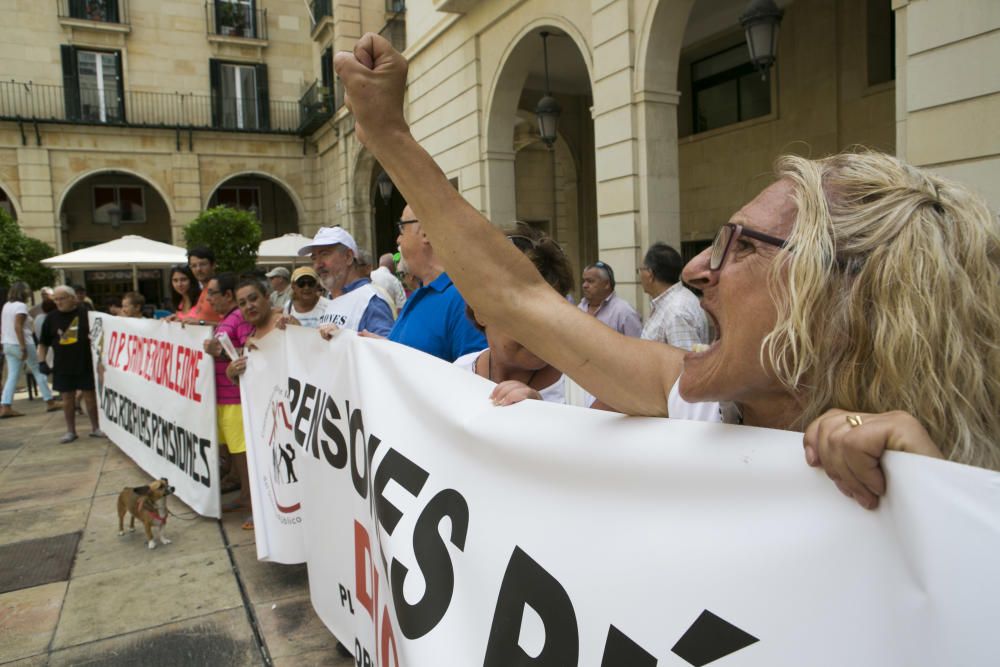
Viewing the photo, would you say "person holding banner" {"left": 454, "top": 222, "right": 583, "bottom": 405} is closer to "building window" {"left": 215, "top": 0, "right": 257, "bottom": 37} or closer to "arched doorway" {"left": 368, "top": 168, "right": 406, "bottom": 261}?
"arched doorway" {"left": 368, "top": 168, "right": 406, "bottom": 261}

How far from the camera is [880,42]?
9.75m

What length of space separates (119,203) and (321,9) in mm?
10961

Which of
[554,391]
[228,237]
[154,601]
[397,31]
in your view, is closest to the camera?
[554,391]

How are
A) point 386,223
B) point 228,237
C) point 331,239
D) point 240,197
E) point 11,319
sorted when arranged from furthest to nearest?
1. point 240,197
2. point 386,223
3. point 228,237
4. point 11,319
5. point 331,239

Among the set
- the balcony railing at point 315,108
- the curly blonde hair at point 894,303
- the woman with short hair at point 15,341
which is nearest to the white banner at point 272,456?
the curly blonde hair at point 894,303

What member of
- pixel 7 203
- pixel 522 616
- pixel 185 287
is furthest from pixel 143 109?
pixel 522 616

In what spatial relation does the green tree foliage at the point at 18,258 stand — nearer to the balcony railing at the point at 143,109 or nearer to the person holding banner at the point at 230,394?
the balcony railing at the point at 143,109

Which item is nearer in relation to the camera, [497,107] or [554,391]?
[554,391]

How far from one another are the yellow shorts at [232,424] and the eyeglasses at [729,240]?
4463 mm

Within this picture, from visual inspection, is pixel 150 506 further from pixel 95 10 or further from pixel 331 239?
pixel 95 10

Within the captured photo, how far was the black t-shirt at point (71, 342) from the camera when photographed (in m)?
8.55

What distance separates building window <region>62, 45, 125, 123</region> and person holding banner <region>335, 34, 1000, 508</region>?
85.2 feet

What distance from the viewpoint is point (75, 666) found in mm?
3246

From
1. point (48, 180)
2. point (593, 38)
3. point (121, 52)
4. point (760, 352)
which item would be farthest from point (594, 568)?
point (121, 52)
